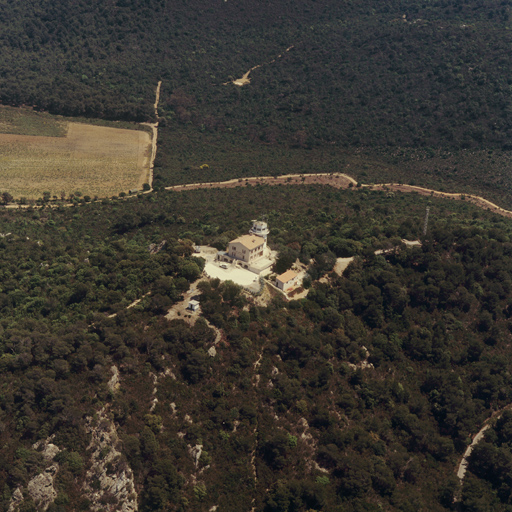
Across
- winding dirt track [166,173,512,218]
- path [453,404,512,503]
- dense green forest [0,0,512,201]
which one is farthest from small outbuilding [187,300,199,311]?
dense green forest [0,0,512,201]

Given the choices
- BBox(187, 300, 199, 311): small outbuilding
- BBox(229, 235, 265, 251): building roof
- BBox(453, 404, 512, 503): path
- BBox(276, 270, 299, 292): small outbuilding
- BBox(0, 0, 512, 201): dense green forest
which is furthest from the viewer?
BBox(0, 0, 512, 201): dense green forest

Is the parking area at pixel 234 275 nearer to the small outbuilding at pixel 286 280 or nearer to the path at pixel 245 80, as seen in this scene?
the small outbuilding at pixel 286 280

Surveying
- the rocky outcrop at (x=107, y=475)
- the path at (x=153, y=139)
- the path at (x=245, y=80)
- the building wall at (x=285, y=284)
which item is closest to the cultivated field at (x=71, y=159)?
the path at (x=153, y=139)

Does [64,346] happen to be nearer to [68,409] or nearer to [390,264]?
[68,409]

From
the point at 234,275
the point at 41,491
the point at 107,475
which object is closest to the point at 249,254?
the point at 234,275

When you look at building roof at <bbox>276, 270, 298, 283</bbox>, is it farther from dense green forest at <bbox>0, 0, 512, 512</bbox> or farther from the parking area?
the parking area

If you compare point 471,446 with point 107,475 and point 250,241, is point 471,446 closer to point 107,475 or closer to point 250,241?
point 250,241

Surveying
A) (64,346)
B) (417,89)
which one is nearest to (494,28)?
(417,89)
